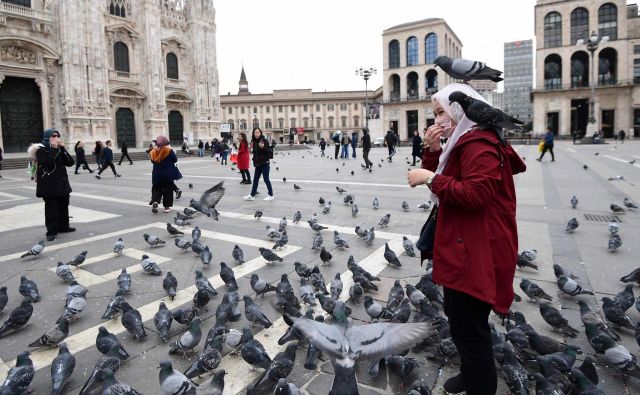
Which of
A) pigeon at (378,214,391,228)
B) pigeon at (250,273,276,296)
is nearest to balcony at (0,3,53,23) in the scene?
pigeon at (378,214,391,228)

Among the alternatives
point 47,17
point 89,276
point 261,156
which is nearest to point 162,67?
point 47,17

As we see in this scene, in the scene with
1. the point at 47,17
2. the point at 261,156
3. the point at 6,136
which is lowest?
the point at 261,156

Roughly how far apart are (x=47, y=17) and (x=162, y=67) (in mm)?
9139

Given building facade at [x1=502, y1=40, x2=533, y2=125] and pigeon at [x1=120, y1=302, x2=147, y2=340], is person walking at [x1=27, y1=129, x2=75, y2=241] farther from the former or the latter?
building facade at [x1=502, y1=40, x2=533, y2=125]

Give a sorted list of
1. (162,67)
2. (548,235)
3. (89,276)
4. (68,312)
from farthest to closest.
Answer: (162,67) < (548,235) < (89,276) < (68,312)

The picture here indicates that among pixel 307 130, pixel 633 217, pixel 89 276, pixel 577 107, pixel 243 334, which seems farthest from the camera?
pixel 307 130

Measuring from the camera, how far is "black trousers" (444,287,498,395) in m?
2.02

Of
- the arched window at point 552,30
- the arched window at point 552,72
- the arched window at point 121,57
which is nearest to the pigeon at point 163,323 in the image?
the arched window at point 121,57

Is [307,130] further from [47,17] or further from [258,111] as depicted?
[47,17]

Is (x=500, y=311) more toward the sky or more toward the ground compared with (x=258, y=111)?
more toward the ground

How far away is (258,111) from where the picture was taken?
9088cm

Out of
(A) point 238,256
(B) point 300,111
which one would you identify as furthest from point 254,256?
(B) point 300,111

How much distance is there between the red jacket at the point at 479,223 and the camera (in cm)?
189

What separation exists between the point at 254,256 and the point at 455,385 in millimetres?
3459
